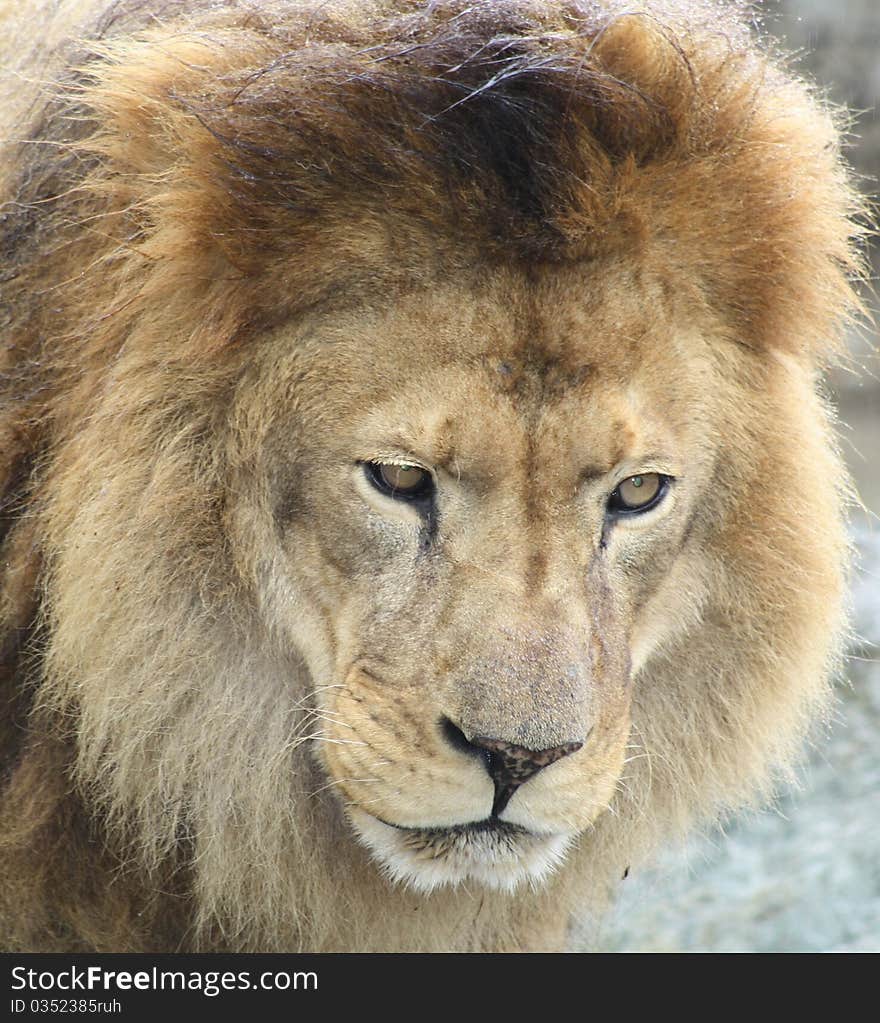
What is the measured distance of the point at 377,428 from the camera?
2.14 metres

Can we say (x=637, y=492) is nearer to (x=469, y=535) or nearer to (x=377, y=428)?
(x=469, y=535)

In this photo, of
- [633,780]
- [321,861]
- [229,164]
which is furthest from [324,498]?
[633,780]

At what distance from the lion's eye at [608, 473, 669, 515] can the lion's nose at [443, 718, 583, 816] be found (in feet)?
1.29

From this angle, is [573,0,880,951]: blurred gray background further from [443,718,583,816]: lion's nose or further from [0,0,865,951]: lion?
[443,718,583,816]: lion's nose

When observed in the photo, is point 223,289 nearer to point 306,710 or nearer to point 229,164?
point 229,164

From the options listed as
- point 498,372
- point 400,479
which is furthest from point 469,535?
point 498,372

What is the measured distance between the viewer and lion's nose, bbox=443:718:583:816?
2.00 metres

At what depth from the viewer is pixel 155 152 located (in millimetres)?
2236

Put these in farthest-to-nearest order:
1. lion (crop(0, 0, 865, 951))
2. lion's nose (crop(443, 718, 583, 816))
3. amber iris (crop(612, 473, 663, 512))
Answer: amber iris (crop(612, 473, 663, 512)), lion (crop(0, 0, 865, 951)), lion's nose (crop(443, 718, 583, 816))

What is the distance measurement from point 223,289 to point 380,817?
82 cm

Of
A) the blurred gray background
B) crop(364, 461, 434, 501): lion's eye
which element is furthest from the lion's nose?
the blurred gray background

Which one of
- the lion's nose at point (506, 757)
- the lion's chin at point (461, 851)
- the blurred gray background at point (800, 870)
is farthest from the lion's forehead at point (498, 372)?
the blurred gray background at point (800, 870)

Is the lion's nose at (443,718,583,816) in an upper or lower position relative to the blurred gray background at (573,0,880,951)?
upper

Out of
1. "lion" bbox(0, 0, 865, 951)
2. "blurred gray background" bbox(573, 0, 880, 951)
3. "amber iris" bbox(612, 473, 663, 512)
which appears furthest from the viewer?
"blurred gray background" bbox(573, 0, 880, 951)
